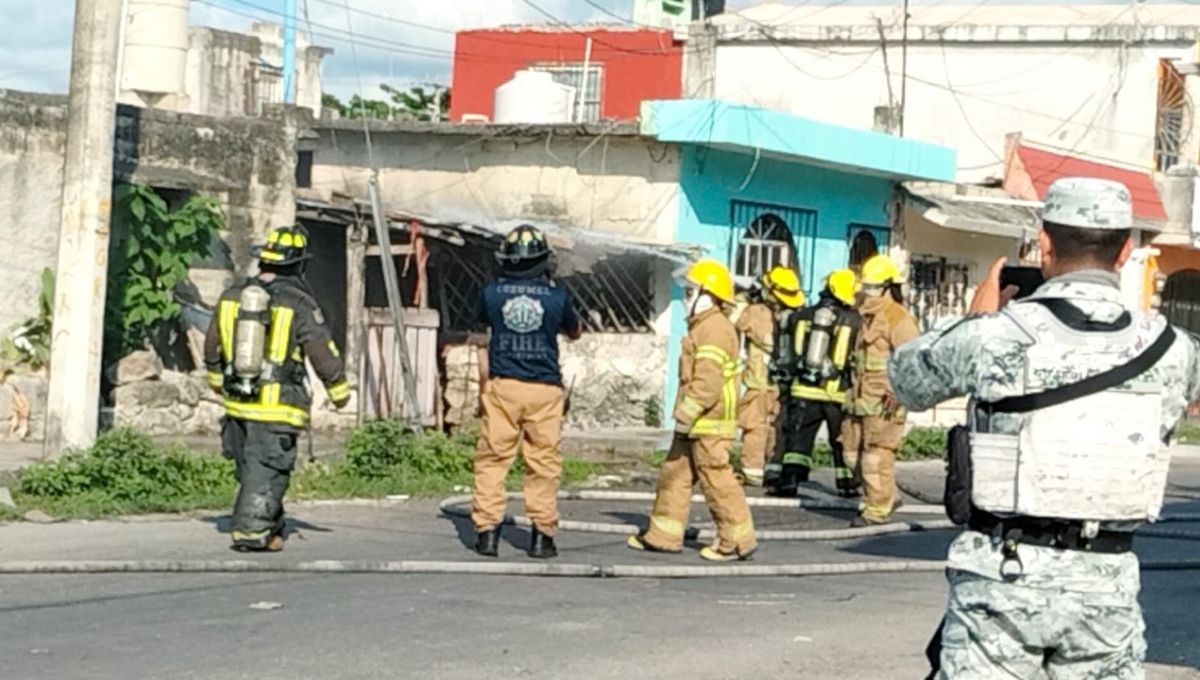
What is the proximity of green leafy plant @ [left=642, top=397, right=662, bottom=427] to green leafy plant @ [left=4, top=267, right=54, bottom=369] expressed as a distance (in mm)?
7338

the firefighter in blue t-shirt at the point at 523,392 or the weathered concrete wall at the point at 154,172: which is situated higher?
the weathered concrete wall at the point at 154,172

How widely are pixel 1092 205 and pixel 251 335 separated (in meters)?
6.48

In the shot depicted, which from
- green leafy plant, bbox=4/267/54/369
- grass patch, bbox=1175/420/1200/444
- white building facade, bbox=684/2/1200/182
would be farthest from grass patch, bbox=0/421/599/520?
white building facade, bbox=684/2/1200/182

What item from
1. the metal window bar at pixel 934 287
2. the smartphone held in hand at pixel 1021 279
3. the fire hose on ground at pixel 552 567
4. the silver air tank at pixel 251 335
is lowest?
the fire hose on ground at pixel 552 567

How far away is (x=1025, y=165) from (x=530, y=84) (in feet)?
28.2

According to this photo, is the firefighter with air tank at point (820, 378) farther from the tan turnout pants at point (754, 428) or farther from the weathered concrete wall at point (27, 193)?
the weathered concrete wall at point (27, 193)

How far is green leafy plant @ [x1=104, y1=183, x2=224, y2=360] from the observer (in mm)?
17062

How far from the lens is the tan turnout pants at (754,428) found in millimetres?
16219

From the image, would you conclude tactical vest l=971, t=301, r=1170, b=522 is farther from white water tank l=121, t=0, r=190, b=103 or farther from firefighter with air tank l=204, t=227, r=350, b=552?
white water tank l=121, t=0, r=190, b=103

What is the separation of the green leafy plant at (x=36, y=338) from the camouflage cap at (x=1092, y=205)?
1364 centimetres

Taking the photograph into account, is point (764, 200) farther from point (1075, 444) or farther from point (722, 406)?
point (1075, 444)

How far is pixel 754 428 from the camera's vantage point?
16.2 metres

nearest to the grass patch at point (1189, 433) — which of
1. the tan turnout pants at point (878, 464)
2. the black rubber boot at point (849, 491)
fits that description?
the black rubber boot at point (849, 491)

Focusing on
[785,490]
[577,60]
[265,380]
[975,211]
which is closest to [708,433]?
[265,380]
